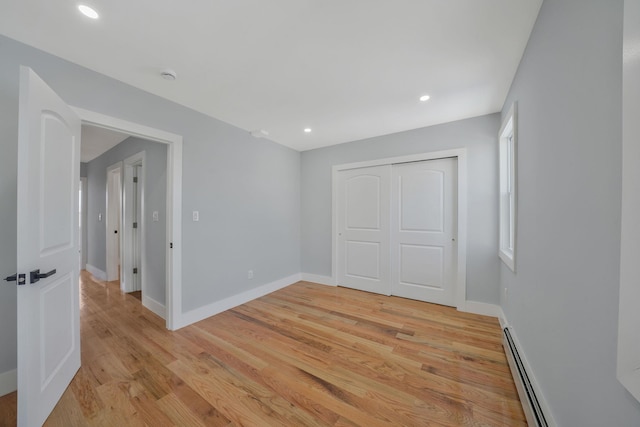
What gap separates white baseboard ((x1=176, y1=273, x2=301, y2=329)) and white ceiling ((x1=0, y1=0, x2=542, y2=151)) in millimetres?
2385

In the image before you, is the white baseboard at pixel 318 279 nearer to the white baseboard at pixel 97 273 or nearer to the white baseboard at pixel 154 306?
the white baseboard at pixel 154 306

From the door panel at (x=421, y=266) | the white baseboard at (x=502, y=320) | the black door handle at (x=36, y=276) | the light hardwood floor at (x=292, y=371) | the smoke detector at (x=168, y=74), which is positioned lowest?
the light hardwood floor at (x=292, y=371)

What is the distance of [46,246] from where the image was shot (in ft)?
4.44

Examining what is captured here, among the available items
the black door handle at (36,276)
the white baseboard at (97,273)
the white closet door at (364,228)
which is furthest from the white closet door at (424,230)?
the white baseboard at (97,273)

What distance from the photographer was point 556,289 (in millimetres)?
1106

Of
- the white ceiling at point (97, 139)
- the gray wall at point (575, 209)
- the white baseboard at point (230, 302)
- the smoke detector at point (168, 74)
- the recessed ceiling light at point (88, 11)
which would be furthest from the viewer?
the white ceiling at point (97, 139)

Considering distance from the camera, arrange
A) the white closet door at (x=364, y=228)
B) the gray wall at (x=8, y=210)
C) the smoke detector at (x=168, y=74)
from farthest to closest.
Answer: the white closet door at (x=364, y=228) → the smoke detector at (x=168, y=74) → the gray wall at (x=8, y=210)

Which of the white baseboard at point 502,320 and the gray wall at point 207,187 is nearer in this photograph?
the gray wall at point 207,187

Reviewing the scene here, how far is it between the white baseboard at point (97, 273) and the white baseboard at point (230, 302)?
9.86ft

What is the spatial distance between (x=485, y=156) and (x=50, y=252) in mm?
4038

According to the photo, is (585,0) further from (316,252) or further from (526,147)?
(316,252)

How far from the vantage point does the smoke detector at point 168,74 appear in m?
1.84

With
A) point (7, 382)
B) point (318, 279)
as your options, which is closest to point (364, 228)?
point (318, 279)

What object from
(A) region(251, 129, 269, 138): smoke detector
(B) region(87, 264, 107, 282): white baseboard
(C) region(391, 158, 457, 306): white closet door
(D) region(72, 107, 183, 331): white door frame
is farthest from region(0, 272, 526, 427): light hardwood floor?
(A) region(251, 129, 269, 138): smoke detector
